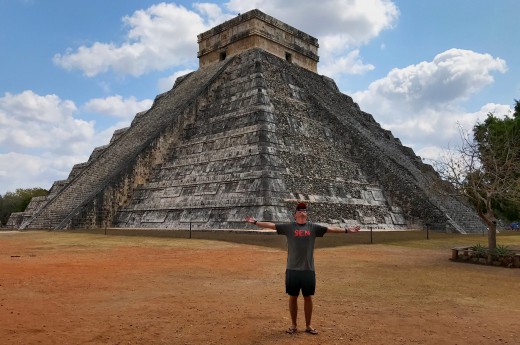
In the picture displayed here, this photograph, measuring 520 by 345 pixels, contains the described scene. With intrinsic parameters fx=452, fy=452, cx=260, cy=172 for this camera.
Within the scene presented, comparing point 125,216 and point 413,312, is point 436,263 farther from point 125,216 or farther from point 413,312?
point 125,216

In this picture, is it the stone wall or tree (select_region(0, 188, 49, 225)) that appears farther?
tree (select_region(0, 188, 49, 225))

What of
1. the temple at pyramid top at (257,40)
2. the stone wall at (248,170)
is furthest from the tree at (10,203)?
the stone wall at (248,170)

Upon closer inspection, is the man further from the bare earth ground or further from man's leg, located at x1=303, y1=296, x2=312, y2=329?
the bare earth ground

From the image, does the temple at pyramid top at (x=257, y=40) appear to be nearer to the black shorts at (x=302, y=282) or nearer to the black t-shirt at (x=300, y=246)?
the black t-shirt at (x=300, y=246)

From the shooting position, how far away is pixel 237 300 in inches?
271

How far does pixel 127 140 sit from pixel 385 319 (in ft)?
79.2

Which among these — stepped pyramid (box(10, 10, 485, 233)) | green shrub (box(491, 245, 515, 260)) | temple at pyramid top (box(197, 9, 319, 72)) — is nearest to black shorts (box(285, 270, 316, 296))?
green shrub (box(491, 245, 515, 260))

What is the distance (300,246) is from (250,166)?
14.2 metres

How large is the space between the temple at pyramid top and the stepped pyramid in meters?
0.09

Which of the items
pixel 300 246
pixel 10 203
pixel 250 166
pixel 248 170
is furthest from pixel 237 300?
pixel 10 203

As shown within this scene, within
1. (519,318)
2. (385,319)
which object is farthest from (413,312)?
(519,318)

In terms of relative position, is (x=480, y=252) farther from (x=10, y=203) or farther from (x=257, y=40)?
(x=10, y=203)

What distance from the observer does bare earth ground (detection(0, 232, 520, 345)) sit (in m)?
5.16

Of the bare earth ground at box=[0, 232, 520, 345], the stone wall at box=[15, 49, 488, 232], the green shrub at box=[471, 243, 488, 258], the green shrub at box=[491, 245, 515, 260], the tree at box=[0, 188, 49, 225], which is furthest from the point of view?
the tree at box=[0, 188, 49, 225]
